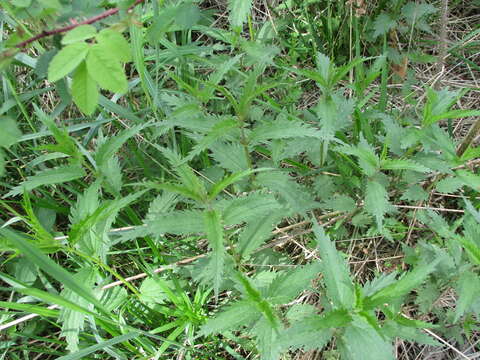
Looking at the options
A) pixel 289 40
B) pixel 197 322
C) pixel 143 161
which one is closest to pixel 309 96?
pixel 289 40

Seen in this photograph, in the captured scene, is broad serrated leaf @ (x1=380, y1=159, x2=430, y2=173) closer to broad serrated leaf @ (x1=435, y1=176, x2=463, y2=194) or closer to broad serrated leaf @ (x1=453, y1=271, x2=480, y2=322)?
broad serrated leaf @ (x1=435, y1=176, x2=463, y2=194)

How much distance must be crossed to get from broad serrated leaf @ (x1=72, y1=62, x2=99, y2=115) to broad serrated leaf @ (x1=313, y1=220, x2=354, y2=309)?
2.13 feet

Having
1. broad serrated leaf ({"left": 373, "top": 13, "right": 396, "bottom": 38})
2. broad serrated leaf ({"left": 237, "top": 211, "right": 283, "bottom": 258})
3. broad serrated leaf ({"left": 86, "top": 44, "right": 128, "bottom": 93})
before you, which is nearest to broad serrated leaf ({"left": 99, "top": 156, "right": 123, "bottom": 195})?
broad serrated leaf ({"left": 237, "top": 211, "right": 283, "bottom": 258})

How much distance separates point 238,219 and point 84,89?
568 millimetres

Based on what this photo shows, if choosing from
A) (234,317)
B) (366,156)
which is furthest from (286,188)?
(234,317)

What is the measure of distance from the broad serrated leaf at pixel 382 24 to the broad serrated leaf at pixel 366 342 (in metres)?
1.53

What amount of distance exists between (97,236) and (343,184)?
1.03 metres

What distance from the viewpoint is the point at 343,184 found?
1.94m

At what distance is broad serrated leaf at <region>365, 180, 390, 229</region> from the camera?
1535 mm

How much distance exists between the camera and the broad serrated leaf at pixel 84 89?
1.07m

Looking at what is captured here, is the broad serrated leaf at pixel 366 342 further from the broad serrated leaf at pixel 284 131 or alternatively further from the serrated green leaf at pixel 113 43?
the serrated green leaf at pixel 113 43

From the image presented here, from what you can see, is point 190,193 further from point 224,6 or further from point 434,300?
point 224,6

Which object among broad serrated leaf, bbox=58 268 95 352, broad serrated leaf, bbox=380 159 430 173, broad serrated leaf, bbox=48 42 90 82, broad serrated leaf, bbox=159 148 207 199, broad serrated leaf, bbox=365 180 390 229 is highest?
broad serrated leaf, bbox=48 42 90 82

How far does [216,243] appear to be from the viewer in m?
1.21
